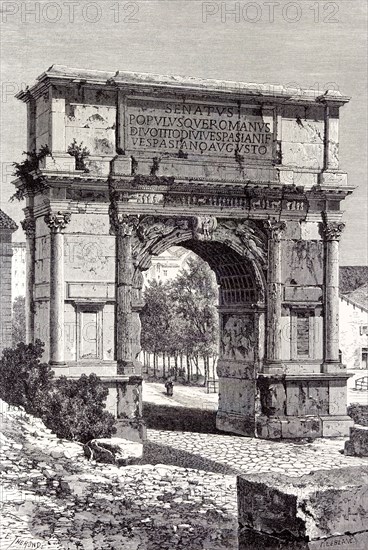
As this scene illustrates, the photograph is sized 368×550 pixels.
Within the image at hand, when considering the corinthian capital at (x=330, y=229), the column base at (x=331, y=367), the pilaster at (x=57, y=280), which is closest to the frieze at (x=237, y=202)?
the corinthian capital at (x=330, y=229)

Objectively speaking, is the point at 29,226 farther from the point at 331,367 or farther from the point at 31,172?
the point at 331,367

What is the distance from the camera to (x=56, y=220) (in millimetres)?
20250

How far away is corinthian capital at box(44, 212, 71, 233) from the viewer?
20234 millimetres

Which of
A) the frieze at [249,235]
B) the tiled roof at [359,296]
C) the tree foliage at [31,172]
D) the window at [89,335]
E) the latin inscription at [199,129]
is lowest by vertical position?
the window at [89,335]

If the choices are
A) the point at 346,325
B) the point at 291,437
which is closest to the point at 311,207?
the point at 291,437

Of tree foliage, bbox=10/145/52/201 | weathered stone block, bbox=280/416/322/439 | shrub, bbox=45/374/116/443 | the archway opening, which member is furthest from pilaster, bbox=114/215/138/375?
weathered stone block, bbox=280/416/322/439

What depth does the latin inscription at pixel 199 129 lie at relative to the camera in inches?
827

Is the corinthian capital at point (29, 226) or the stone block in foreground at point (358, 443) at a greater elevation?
the corinthian capital at point (29, 226)

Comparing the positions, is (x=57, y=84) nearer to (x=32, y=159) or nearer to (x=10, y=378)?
(x=32, y=159)

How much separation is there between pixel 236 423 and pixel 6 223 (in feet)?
31.7

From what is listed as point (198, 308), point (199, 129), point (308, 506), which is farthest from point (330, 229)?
point (198, 308)

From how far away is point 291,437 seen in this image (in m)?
21.9

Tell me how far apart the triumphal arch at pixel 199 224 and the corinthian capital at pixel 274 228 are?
3 cm

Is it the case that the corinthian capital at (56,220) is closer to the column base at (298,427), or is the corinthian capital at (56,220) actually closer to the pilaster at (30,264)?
the pilaster at (30,264)
